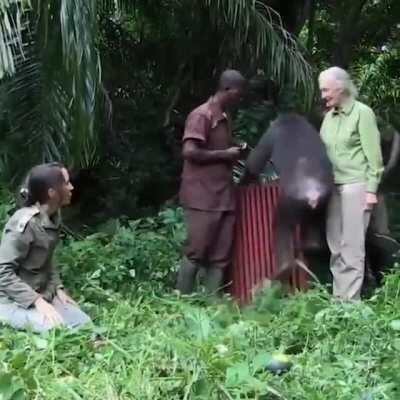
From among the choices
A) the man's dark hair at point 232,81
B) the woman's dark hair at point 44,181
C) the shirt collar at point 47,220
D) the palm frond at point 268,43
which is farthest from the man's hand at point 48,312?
the palm frond at point 268,43

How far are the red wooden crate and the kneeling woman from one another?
135cm

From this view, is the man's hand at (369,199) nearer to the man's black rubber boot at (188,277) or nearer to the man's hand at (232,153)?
the man's hand at (232,153)

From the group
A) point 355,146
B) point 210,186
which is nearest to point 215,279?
point 210,186

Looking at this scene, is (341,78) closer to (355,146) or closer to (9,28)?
(355,146)

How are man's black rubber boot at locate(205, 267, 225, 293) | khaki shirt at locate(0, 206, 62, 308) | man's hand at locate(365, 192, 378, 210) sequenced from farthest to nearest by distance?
man's black rubber boot at locate(205, 267, 225, 293) → man's hand at locate(365, 192, 378, 210) → khaki shirt at locate(0, 206, 62, 308)

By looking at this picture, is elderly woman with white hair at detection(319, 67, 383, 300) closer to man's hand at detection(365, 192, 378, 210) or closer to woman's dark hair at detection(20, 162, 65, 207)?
man's hand at detection(365, 192, 378, 210)

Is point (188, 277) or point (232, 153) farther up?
point (232, 153)

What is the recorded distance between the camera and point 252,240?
6.09 m

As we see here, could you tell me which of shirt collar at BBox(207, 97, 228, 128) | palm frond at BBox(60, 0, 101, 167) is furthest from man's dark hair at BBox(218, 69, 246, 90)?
palm frond at BBox(60, 0, 101, 167)

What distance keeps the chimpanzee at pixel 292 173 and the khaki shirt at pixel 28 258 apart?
147cm

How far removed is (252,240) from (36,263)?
1649 mm

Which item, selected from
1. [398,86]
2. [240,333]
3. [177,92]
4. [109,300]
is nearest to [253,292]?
[109,300]

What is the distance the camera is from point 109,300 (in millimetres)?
5609

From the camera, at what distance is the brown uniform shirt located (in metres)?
5.98
